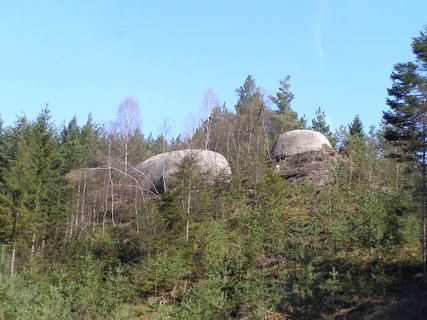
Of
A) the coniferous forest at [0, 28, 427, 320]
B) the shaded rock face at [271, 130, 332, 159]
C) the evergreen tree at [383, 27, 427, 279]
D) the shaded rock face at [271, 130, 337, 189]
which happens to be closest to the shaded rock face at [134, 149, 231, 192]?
the coniferous forest at [0, 28, 427, 320]

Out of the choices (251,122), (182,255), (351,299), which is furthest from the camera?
(251,122)

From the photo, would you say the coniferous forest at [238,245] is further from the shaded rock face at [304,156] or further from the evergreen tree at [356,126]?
the evergreen tree at [356,126]

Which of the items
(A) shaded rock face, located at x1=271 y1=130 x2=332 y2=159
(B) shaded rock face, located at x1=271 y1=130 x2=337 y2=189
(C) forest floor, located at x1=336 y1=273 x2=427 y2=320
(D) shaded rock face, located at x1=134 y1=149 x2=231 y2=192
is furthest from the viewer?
(A) shaded rock face, located at x1=271 y1=130 x2=332 y2=159

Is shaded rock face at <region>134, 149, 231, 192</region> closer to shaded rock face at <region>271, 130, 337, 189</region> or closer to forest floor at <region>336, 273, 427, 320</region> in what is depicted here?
shaded rock face at <region>271, 130, 337, 189</region>

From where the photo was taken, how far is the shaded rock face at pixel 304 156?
103ft

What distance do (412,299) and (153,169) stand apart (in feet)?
75.3

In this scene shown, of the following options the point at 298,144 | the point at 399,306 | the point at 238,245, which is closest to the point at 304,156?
the point at 298,144

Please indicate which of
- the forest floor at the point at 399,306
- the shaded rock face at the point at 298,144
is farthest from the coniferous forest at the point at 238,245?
the shaded rock face at the point at 298,144

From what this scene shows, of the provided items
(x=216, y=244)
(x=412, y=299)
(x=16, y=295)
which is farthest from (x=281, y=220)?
(x=16, y=295)

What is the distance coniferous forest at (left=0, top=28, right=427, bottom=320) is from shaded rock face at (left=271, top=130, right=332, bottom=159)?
2361 mm

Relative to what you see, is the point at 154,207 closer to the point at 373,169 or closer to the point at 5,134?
the point at 373,169

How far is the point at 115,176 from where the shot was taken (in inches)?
1483

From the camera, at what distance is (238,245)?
19766 millimetres

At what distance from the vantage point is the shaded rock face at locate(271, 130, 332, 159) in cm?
3575
